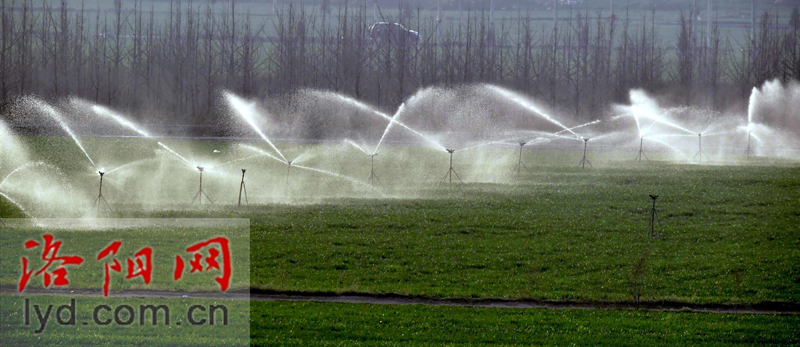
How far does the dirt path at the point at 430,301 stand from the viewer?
51.5ft

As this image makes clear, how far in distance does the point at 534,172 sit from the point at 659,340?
26934 mm

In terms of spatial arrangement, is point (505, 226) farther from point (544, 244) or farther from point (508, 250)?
point (508, 250)

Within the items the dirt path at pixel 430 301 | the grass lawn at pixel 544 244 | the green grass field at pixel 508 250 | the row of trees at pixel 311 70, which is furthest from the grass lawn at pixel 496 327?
the row of trees at pixel 311 70

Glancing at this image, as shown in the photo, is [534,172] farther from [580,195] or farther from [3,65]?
[3,65]

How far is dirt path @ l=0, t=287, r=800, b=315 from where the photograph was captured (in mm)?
15688

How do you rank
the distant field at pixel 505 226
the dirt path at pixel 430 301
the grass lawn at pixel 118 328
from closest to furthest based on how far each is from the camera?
the grass lawn at pixel 118 328 < the dirt path at pixel 430 301 < the distant field at pixel 505 226

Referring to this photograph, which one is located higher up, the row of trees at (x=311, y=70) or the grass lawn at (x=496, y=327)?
the row of trees at (x=311, y=70)

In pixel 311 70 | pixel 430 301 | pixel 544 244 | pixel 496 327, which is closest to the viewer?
pixel 496 327

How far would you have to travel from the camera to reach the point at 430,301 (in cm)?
1630

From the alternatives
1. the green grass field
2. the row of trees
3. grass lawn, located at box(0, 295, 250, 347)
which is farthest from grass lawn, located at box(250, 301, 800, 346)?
the row of trees

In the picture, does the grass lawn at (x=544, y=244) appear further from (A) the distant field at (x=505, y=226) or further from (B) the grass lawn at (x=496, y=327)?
(B) the grass lawn at (x=496, y=327)

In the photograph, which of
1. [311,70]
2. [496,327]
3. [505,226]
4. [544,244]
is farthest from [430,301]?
[311,70]

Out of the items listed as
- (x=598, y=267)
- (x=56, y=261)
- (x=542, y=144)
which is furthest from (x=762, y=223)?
(x=542, y=144)

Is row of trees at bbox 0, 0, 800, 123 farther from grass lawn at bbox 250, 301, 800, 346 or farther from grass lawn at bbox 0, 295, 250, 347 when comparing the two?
grass lawn at bbox 250, 301, 800, 346
